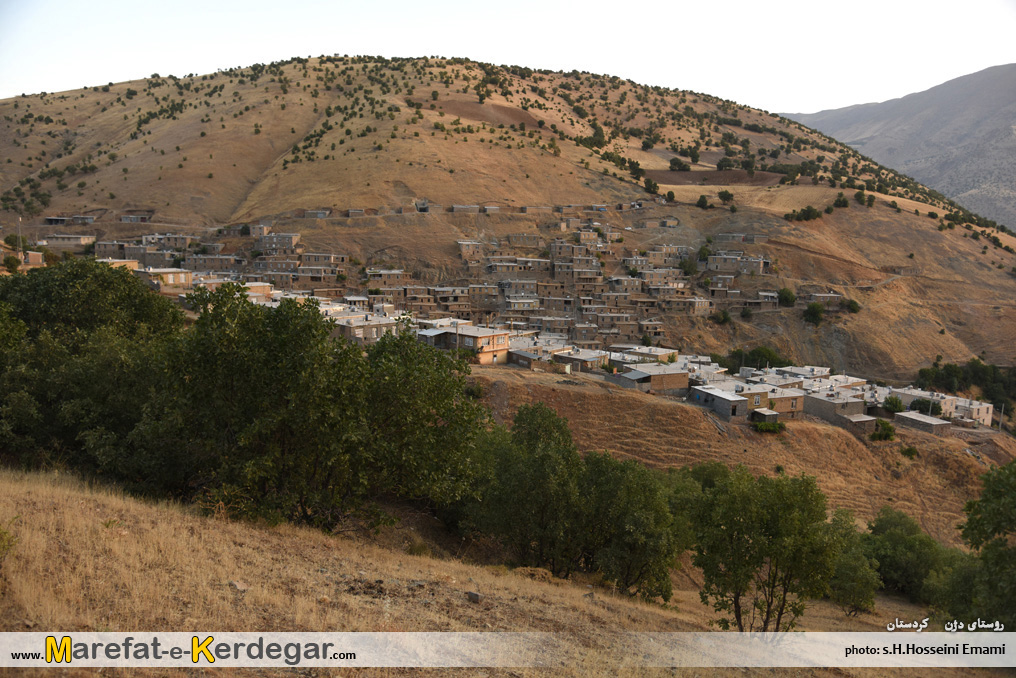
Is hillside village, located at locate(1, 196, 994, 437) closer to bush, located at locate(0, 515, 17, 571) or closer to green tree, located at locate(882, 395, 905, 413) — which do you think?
green tree, located at locate(882, 395, 905, 413)

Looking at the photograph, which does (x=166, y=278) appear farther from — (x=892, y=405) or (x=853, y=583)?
(x=892, y=405)

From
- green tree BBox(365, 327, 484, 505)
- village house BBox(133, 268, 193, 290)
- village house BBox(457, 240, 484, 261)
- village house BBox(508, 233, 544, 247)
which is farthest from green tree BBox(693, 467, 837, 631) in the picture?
village house BBox(508, 233, 544, 247)

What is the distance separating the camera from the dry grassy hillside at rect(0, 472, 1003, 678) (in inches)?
243

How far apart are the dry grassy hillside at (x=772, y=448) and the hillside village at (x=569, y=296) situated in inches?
60.8

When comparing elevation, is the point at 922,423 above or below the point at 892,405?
below

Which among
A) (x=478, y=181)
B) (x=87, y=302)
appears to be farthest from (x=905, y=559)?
(x=478, y=181)

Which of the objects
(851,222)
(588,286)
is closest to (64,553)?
(588,286)

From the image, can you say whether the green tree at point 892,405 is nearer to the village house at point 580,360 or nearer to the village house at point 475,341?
the village house at point 580,360

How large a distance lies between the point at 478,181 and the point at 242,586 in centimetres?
6691

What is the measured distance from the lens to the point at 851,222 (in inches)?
2677

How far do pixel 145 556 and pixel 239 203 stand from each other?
6940 cm

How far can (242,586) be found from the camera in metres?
7.23

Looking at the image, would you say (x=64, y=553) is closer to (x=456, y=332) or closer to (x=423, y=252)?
(x=456, y=332)

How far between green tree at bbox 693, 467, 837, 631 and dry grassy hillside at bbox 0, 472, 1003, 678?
3.70 feet
